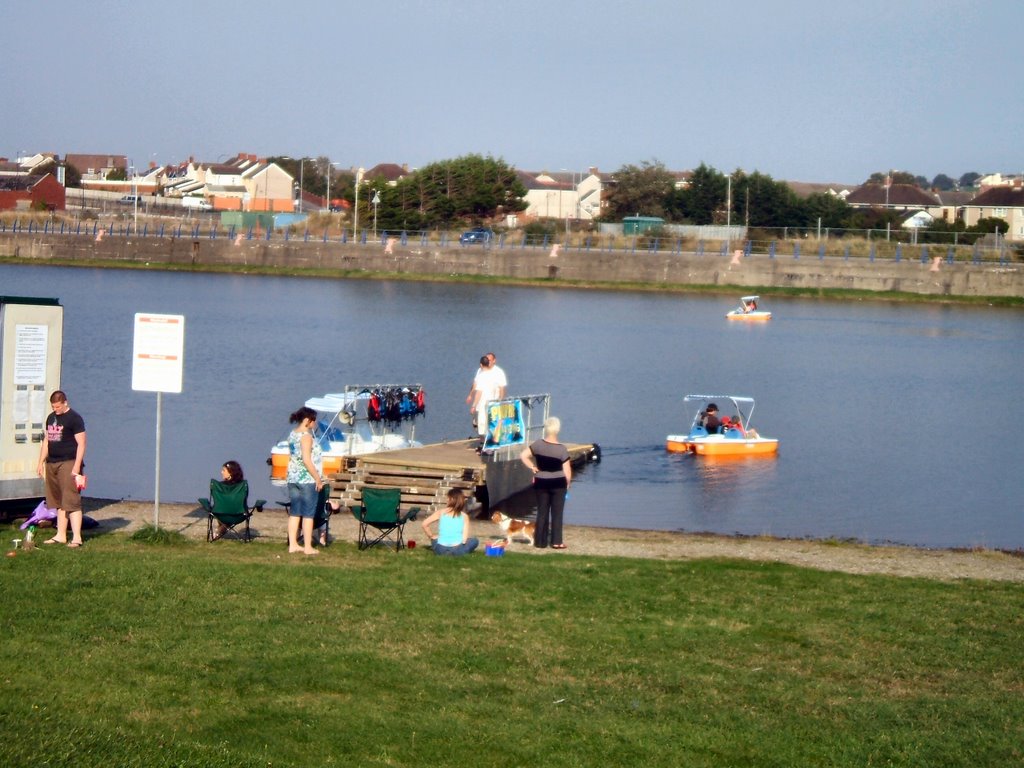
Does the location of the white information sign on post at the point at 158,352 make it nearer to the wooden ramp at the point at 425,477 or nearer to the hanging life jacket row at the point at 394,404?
the wooden ramp at the point at 425,477

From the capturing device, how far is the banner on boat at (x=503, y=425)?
847 inches

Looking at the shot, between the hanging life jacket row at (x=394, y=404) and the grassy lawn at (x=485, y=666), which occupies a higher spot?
the hanging life jacket row at (x=394, y=404)

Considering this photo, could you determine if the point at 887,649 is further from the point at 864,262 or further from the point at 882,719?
the point at 864,262

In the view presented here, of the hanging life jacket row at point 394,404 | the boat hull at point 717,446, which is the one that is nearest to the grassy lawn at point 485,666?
the hanging life jacket row at point 394,404

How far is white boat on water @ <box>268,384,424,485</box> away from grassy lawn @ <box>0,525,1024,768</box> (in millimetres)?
9386

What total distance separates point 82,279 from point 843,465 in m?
61.1

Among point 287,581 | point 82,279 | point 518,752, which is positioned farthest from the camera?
point 82,279

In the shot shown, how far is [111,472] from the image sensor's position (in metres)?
24.5

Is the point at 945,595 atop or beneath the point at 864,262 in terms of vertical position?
beneath

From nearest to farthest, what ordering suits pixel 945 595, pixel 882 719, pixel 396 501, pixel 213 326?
1. pixel 882 719
2. pixel 945 595
3. pixel 396 501
4. pixel 213 326

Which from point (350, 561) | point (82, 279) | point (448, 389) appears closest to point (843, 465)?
point (448, 389)

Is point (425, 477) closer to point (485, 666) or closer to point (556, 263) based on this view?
point (485, 666)

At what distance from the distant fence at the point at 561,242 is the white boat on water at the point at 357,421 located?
206ft

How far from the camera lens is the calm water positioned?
24406 millimetres
